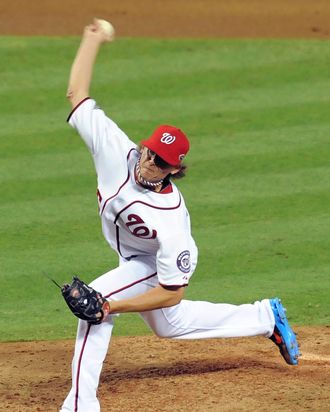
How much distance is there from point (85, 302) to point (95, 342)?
0.37m

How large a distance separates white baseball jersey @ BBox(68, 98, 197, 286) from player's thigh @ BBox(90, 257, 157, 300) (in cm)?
8

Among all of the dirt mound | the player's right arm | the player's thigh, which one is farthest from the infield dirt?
the player's right arm

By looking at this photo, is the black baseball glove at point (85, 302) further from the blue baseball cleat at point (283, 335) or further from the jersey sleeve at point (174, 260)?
the blue baseball cleat at point (283, 335)

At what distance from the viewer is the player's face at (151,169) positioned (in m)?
5.29

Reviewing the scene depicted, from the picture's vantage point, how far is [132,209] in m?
5.35

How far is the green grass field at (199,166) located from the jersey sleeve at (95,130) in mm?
1881

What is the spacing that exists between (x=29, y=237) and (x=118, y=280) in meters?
2.80

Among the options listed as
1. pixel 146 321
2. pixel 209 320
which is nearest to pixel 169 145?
pixel 146 321

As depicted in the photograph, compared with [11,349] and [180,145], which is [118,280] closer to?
[180,145]

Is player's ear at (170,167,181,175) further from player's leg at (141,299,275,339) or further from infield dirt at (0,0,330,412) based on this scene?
infield dirt at (0,0,330,412)

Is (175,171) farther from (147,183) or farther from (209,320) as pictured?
(209,320)

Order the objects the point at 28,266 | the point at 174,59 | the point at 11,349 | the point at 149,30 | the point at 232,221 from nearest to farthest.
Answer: the point at 11,349 → the point at 28,266 → the point at 232,221 → the point at 174,59 → the point at 149,30

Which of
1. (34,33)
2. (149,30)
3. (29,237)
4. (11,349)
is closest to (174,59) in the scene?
(149,30)

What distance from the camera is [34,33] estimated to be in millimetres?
12367
